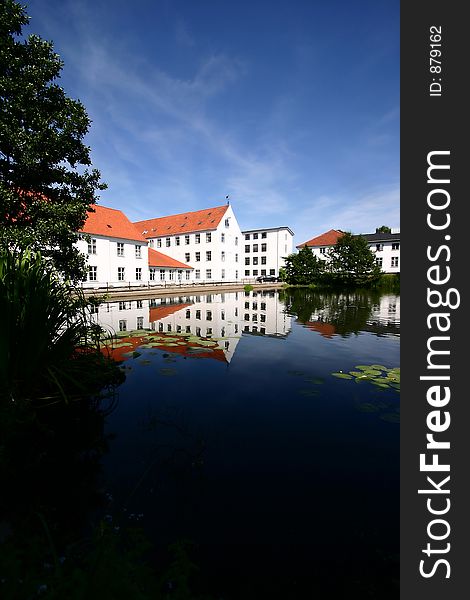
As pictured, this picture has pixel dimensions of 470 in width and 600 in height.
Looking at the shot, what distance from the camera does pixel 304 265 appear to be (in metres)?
47.8

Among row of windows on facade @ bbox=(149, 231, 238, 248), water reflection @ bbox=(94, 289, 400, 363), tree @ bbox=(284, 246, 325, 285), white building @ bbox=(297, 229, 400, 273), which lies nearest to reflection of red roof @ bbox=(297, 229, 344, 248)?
white building @ bbox=(297, 229, 400, 273)

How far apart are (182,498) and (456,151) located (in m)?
4.67

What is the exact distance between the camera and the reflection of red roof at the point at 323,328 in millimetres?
11398

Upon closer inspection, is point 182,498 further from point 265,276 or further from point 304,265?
point 265,276

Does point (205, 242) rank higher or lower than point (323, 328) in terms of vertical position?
higher

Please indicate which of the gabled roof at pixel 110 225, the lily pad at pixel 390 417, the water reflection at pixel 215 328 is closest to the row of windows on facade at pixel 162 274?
the gabled roof at pixel 110 225

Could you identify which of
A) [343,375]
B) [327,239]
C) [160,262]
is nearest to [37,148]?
[343,375]

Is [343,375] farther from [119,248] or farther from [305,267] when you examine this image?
[305,267]

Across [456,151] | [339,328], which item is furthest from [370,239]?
[456,151]

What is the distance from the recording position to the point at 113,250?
3288 cm

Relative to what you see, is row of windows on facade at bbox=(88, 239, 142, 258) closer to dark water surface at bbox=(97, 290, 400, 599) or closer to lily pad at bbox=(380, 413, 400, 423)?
dark water surface at bbox=(97, 290, 400, 599)

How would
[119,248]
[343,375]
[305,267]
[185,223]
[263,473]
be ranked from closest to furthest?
[263,473]
[343,375]
[119,248]
[305,267]
[185,223]

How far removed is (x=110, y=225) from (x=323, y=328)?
30565 mm

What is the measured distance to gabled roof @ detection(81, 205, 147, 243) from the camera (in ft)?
104
